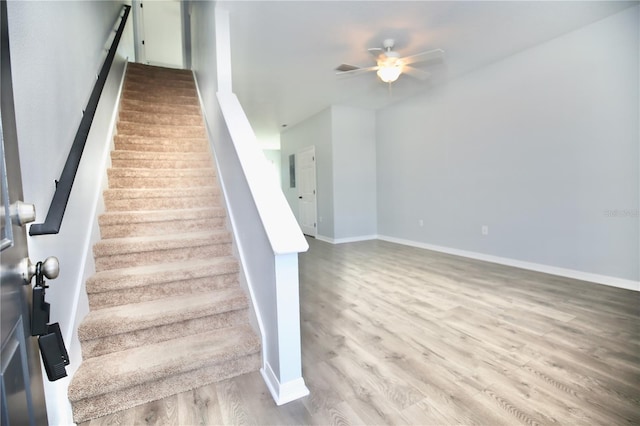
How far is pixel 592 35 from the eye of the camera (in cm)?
303

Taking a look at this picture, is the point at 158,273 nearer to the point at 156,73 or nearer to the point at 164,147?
the point at 164,147

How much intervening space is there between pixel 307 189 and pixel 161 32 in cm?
458

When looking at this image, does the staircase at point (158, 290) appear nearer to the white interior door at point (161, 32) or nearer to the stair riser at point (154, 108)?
the stair riser at point (154, 108)

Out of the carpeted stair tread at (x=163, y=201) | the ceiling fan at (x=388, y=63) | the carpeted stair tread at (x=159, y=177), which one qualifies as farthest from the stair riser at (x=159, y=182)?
the ceiling fan at (x=388, y=63)

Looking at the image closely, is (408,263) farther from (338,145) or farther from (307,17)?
(307,17)

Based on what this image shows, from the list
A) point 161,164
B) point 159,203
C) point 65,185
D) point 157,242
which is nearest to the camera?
point 65,185

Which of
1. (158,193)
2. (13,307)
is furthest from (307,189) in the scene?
(13,307)

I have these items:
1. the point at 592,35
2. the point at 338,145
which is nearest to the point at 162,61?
the point at 338,145

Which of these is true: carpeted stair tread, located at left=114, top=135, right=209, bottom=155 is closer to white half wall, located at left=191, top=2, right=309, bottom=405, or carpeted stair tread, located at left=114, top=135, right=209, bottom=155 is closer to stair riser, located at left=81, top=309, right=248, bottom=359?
white half wall, located at left=191, top=2, right=309, bottom=405

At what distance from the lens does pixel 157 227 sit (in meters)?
2.40

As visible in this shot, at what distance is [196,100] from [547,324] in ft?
14.8

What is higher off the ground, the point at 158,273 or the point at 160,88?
the point at 160,88

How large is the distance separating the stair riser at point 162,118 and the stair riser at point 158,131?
111 mm

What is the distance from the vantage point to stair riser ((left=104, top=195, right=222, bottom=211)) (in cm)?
248
